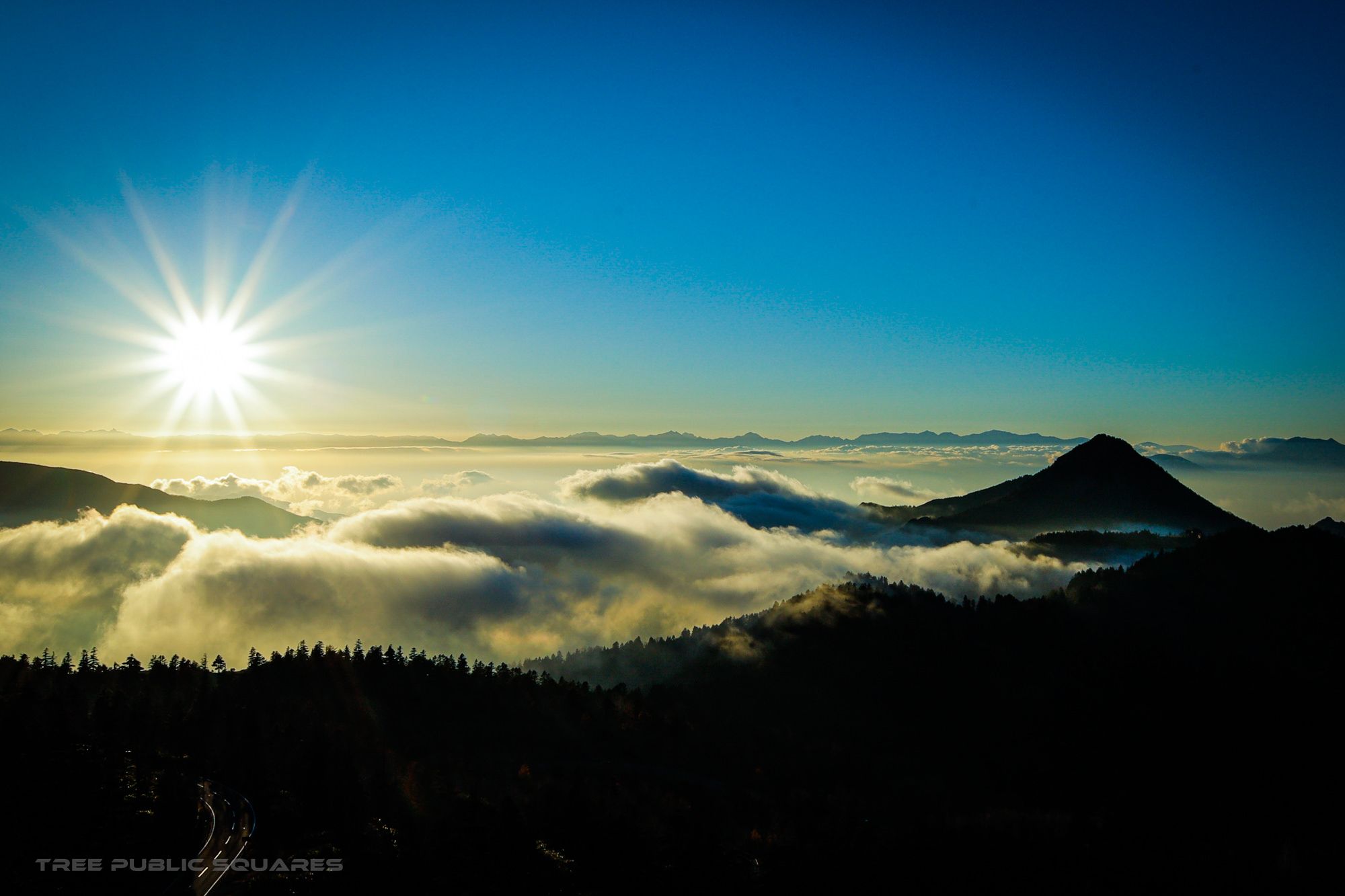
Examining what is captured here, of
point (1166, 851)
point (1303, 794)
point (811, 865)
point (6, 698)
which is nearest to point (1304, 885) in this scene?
point (1166, 851)

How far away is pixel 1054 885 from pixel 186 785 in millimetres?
131533

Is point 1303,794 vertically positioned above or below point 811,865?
below

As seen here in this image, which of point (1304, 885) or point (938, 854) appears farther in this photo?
point (1304, 885)

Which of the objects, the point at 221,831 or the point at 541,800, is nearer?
the point at 221,831

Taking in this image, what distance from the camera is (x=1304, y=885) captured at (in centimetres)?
13288

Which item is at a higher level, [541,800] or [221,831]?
[221,831]

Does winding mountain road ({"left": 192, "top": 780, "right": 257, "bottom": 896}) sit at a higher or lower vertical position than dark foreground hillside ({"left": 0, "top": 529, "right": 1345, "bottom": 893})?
higher

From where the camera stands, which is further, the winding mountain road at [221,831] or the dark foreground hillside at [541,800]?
the dark foreground hillside at [541,800]

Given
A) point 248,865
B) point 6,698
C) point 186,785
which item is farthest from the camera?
point 6,698

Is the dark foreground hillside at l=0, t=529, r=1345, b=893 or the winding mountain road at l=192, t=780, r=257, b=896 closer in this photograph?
the winding mountain road at l=192, t=780, r=257, b=896

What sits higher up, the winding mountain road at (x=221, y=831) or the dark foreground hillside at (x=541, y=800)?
the winding mountain road at (x=221, y=831)

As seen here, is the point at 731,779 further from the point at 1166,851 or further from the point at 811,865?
the point at 1166,851

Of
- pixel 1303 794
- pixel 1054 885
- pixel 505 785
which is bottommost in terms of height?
pixel 1303 794

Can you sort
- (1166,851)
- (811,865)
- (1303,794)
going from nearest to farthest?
(811,865) → (1166,851) → (1303,794)
